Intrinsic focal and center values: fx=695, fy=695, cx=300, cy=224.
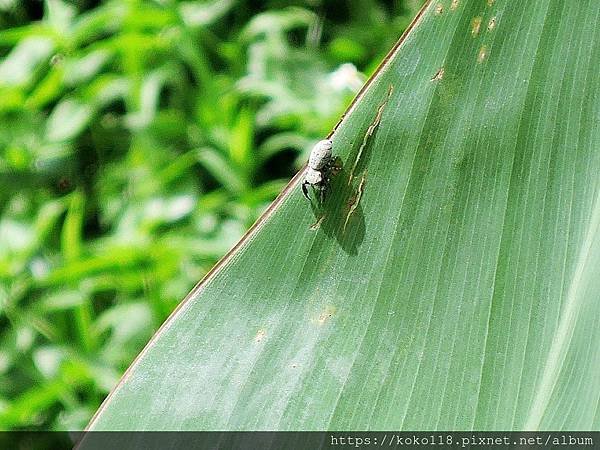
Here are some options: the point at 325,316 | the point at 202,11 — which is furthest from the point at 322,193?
the point at 202,11

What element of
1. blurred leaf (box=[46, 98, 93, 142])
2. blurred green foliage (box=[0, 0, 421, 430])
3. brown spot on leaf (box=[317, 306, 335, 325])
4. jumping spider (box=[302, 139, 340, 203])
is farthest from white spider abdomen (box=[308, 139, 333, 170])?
blurred leaf (box=[46, 98, 93, 142])

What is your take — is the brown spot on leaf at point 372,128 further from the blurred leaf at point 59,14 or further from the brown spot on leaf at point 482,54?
the blurred leaf at point 59,14

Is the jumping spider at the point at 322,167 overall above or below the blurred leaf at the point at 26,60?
above

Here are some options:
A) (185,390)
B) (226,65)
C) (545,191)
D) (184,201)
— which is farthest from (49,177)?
(545,191)

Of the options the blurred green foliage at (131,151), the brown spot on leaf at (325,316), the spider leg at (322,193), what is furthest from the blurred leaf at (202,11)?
the brown spot on leaf at (325,316)

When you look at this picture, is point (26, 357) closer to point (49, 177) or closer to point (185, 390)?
point (49, 177)

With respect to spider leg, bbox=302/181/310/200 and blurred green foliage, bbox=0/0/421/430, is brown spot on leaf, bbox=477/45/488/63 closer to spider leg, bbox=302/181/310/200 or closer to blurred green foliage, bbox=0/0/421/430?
spider leg, bbox=302/181/310/200

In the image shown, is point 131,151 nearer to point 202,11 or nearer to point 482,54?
point 202,11
